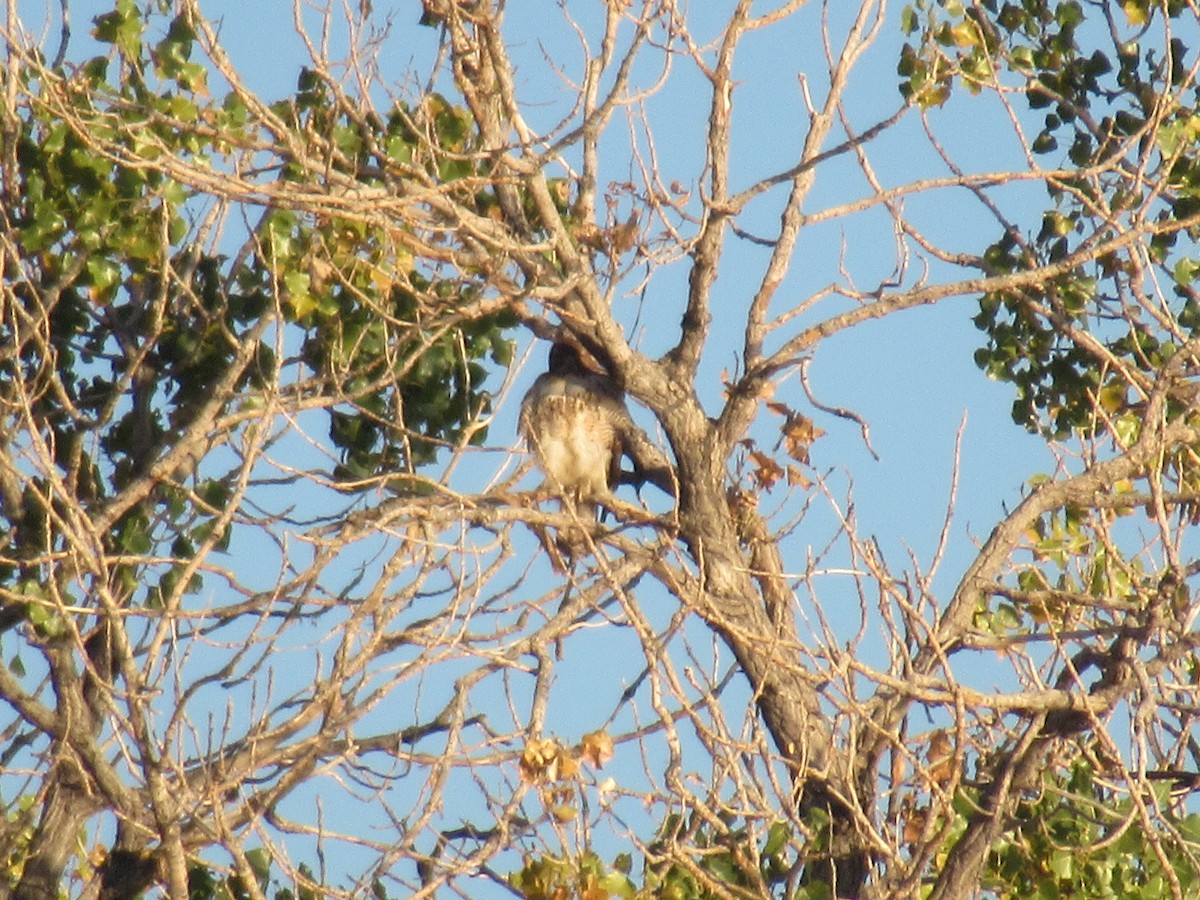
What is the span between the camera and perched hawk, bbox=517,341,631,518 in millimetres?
5723

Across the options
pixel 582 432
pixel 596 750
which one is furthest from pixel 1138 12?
pixel 596 750

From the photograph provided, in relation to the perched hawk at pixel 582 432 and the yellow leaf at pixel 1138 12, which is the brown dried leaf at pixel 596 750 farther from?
the yellow leaf at pixel 1138 12

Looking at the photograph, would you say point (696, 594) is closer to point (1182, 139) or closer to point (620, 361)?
point (620, 361)

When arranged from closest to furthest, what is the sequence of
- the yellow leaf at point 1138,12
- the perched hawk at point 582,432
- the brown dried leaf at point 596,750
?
the brown dried leaf at point 596,750 < the perched hawk at point 582,432 < the yellow leaf at point 1138,12

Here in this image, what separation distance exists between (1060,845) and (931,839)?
779 mm

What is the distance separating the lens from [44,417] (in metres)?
5.95

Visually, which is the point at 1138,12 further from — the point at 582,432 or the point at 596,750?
the point at 596,750

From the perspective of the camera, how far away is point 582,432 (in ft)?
19.1

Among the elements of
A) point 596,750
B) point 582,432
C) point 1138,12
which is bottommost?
point 596,750

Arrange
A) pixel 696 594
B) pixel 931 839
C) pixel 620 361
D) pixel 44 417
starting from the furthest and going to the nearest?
pixel 44 417 < pixel 620 361 < pixel 696 594 < pixel 931 839

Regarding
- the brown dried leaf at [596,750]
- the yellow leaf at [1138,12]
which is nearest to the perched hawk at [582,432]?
the brown dried leaf at [596,750]

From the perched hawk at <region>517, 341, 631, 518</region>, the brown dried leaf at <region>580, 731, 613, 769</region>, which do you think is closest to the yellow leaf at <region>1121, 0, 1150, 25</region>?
the perched hawk at <region>517, 341, 631, 518</region>

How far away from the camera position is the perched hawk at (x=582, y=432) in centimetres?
572

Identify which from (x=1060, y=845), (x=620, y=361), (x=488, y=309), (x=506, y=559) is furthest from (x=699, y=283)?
(x=1060, y=845)
